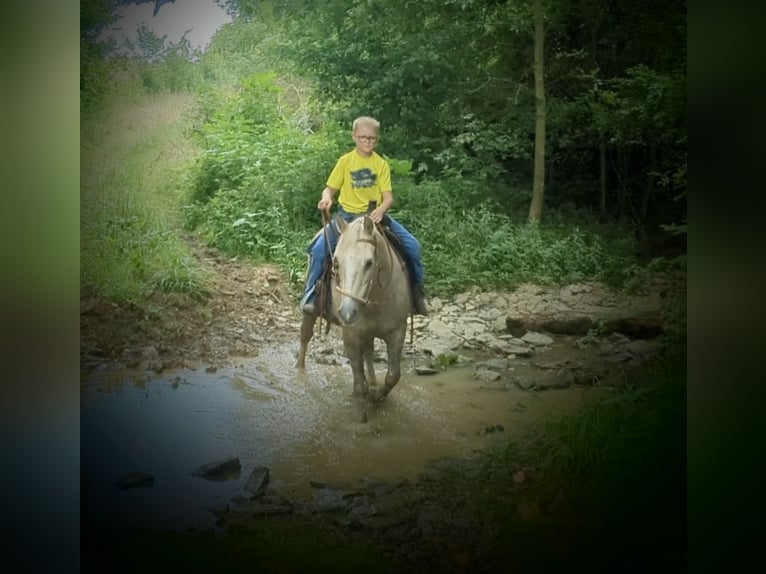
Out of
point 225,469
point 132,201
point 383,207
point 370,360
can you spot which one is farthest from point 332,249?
point 225,469

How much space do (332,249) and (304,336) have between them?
453 millimetres

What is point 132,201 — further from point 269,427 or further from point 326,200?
point 269,427

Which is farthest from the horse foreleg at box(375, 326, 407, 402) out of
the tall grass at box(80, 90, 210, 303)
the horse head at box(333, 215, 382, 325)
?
the tall grass at box(80, 90, 210, 303)

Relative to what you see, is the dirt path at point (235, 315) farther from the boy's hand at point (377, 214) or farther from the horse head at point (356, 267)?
the boy's hand at point (377, 214)

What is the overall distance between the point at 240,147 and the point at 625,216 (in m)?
1.95

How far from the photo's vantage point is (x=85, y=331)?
167 inches

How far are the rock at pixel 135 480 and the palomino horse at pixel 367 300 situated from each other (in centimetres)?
91

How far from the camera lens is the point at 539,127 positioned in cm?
414

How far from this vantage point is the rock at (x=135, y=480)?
13.6ft

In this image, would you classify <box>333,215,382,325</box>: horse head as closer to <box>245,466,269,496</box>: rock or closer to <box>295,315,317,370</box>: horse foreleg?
<box>295,315,317,370</box>: horse foreleg

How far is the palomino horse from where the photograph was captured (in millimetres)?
3875
